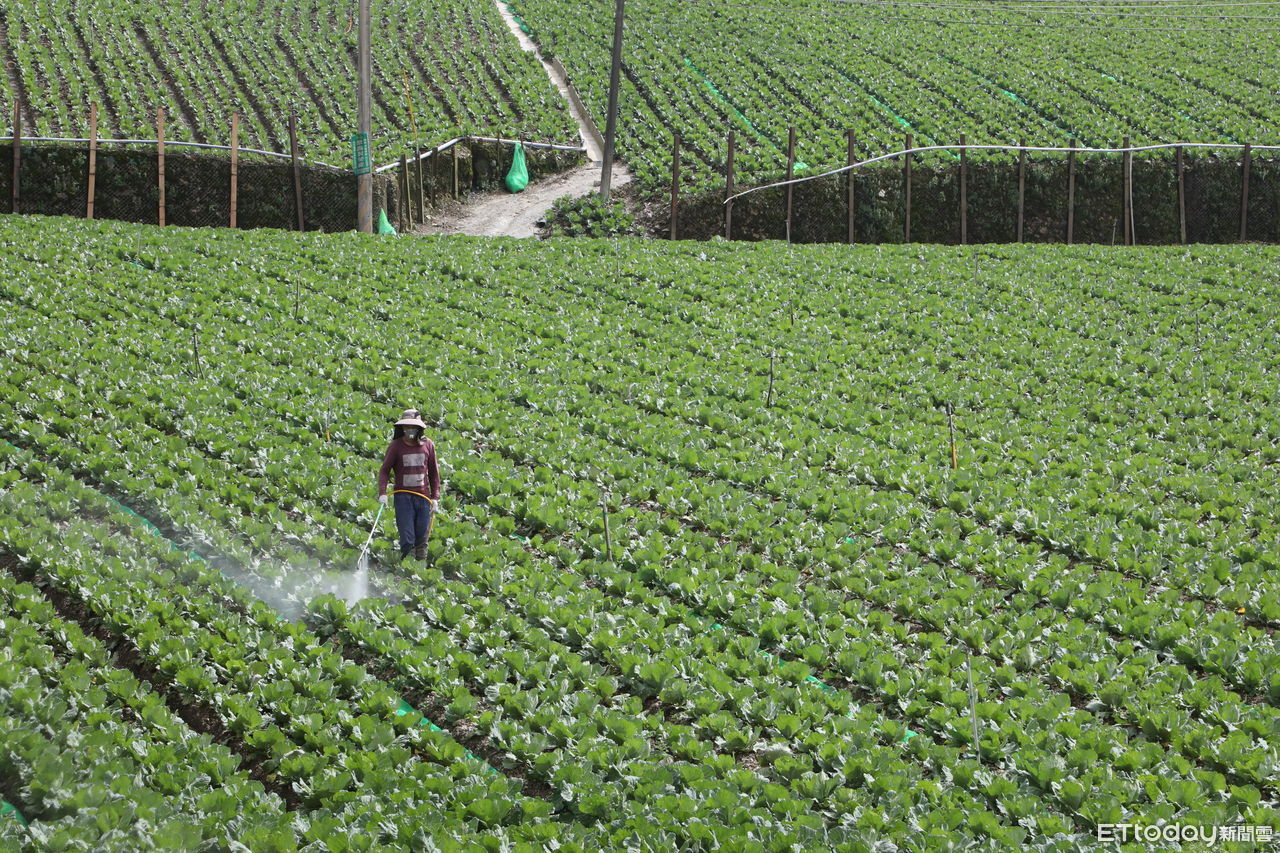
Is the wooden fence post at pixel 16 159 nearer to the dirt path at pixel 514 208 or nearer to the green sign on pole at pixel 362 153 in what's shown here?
the green sign on pole at pixel 362 153

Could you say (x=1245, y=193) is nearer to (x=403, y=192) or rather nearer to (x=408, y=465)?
(x=403, y=192)

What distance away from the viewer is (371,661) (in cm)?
870

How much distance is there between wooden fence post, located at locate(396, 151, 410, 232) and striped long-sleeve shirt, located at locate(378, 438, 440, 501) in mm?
19169

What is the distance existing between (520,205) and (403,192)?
403 centimetres

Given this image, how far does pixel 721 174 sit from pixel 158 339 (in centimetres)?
1826

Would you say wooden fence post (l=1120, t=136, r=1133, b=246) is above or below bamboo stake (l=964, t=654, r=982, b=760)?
above

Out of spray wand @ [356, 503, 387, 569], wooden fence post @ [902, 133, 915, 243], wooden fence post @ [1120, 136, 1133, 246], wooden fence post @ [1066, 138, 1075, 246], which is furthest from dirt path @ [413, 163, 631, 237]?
spray wand @ [356, 503, 387, 569]

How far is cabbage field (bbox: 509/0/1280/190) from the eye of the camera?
32750 millimetres

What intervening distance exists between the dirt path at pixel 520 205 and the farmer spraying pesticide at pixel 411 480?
17825mm

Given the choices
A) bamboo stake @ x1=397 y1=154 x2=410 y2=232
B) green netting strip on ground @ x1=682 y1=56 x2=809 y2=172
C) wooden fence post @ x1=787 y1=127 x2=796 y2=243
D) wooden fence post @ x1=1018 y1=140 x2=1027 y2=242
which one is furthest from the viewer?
green netting strip on ground @ x1=682 y1=56 x2=809 y2=172

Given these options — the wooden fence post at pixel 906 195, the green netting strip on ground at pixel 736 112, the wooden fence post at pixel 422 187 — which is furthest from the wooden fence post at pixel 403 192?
the wooden fence post at pixel 906 195

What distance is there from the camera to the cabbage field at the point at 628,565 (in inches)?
271

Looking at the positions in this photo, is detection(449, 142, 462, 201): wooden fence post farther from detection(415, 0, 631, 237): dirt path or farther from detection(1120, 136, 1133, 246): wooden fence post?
detection(1120, 136, 1133, 246): wooden fence post

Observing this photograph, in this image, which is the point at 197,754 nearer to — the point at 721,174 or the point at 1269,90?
the point at 721,174
